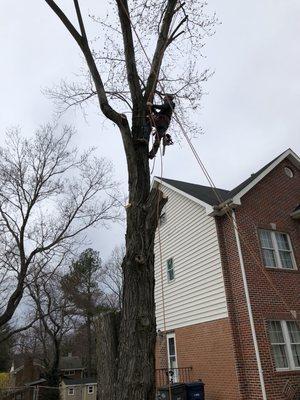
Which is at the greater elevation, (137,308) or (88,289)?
(88,289)

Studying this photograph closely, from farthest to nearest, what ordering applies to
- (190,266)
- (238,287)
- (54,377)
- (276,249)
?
1. (54,377)
2. (190,266)
3. (276,249)
4. (238,287)

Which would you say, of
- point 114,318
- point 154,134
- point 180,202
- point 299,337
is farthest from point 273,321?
point 114,318

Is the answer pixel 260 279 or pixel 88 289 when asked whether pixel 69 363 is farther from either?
pixel 260 279

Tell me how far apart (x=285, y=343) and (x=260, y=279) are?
2.03 meters

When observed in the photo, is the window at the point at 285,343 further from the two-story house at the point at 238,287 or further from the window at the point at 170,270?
the window at the point at 170,270

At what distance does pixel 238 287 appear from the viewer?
40.3ft

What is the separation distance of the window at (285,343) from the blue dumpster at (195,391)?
2387 millimetres

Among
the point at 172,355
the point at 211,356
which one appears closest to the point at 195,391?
the point at 211,356

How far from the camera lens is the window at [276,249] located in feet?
44.3

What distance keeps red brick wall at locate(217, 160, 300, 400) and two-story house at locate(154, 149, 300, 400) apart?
3cm

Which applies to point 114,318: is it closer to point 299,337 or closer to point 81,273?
point 299,337

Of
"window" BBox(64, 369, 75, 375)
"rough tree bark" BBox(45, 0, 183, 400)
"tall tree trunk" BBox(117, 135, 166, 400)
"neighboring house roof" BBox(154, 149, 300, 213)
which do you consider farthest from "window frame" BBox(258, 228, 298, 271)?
"window" BBox(64, 369, 75, 375)

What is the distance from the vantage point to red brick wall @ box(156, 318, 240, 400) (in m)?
11.8

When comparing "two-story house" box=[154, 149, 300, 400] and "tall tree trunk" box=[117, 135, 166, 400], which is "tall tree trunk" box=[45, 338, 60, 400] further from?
"tall tree trunk" box=[117, 135, 166, 400]
